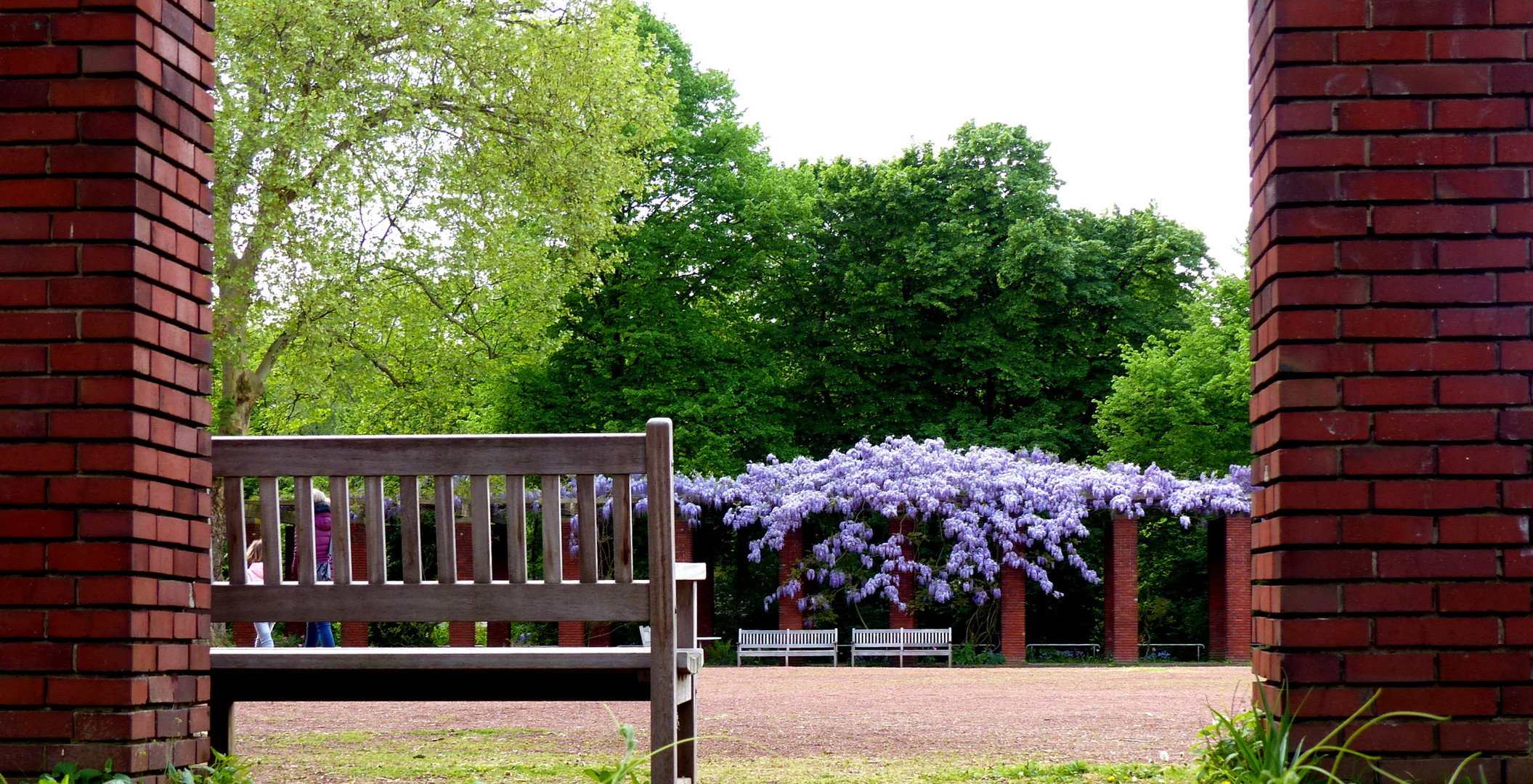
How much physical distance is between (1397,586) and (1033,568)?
64.1 ft

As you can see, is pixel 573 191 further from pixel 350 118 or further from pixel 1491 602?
pixel 1491 602

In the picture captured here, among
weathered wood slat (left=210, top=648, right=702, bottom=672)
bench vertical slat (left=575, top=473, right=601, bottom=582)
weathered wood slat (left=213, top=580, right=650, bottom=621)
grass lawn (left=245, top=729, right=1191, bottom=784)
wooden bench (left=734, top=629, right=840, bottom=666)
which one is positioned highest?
bench vertical slat (left=575, top=473, right=601, bottom=582)

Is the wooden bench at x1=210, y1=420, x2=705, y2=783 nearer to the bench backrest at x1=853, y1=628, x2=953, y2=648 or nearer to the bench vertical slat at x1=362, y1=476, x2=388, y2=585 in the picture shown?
the bench vertical slat at x1=362, y1=476, x2=388, y2=585

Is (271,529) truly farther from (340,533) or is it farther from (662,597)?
(662,597)

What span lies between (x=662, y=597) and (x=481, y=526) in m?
0.59

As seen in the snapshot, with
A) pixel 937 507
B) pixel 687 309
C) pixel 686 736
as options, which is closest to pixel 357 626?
pixel 937 507

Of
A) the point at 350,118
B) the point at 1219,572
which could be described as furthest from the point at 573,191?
the point at 1219,572

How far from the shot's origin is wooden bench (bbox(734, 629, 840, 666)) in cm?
2200

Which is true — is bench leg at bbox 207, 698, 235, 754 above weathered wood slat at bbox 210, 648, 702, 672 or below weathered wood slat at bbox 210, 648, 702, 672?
below

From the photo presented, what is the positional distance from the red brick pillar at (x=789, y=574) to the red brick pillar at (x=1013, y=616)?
10.8ft

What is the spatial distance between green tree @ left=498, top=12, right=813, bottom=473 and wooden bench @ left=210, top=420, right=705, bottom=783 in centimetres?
2279

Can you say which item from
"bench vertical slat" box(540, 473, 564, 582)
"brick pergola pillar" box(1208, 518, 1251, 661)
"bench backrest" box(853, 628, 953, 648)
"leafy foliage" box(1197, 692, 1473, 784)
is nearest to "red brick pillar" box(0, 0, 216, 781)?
"bench vertical slat" box(540, 473, 564, 582)

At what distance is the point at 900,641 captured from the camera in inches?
856

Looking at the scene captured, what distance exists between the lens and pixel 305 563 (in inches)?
173
